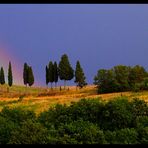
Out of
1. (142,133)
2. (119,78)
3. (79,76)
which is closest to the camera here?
(142,133)

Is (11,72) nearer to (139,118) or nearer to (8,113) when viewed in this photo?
(8,113)

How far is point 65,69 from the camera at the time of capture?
66.7 m

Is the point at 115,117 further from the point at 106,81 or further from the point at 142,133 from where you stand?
the point at 106,81

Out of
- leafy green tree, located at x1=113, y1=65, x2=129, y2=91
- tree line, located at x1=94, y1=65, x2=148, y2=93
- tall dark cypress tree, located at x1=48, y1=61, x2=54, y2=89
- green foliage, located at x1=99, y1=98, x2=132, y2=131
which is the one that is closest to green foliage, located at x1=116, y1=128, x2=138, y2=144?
green foliage, located at x1=99, y1=98, x2=132, y2=131

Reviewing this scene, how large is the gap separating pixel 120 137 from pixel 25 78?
170 feet

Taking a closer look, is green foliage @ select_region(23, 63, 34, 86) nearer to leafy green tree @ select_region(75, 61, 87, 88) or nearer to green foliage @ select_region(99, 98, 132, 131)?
leafy green tree @ select_region(75, 61, 87, 88)

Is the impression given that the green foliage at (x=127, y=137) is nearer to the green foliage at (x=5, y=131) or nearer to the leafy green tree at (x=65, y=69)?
the green foliage at (x=5, y=131)

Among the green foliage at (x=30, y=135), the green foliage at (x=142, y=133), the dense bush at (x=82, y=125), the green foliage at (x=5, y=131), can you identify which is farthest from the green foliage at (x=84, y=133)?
the green foliage at (x=5, y=131)

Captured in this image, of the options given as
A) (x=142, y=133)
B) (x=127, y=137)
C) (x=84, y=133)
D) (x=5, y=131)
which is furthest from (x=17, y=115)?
(x=127, y=137)

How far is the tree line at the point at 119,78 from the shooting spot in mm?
58250

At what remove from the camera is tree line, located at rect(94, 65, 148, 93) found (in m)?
58.2

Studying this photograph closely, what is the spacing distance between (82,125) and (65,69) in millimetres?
45521

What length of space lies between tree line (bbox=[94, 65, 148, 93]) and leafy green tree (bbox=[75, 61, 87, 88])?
424 centimetres

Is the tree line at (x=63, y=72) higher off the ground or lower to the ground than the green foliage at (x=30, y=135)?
higher
